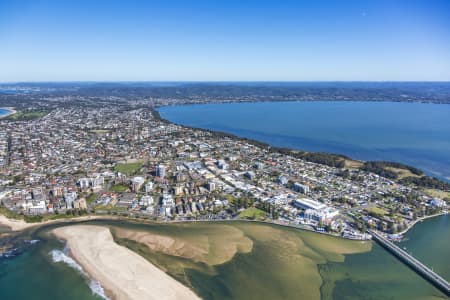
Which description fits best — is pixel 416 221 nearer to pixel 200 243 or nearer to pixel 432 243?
pixel 432 243

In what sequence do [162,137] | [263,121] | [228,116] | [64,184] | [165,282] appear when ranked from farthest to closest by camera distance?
[228,116], [263,121], [162,137], [64,184], [165,282]

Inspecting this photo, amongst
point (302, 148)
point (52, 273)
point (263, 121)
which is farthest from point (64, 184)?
point (263, 121)

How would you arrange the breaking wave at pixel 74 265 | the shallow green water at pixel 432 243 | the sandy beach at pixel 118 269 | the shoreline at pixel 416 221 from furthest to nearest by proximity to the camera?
the shoreline at pixel 416 221 → the shallow green water at pixel 432 243 → the breaking wave at pixel 74 265 → the sandy beach at pixel 118 269

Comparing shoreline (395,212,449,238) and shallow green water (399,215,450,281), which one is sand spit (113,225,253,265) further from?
shoreline (395,212,449,238)

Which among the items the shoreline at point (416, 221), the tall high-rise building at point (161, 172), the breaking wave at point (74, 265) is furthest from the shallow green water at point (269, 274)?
the tall high-rise building at point (161, 172)

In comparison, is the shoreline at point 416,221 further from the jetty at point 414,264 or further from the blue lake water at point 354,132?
the blue lake water at point 354,132

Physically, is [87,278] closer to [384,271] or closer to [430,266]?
[384,271]
